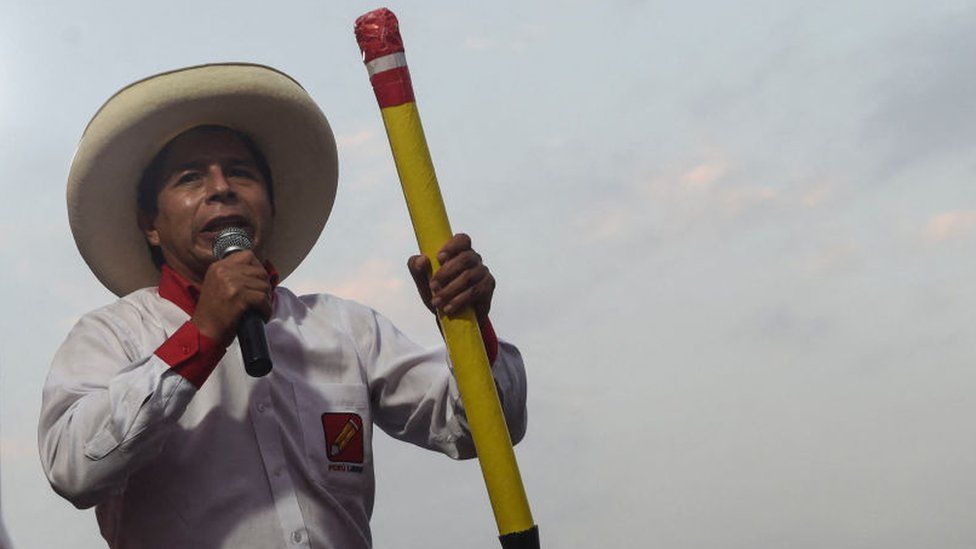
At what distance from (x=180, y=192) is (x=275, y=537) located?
1.11 meters

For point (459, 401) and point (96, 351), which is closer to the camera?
point (96, 351)

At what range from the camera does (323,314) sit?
459 centimetres

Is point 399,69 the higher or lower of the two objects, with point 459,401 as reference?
higher

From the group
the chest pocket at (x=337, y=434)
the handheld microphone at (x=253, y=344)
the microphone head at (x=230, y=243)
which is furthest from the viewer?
the chest pocket at (x=337, y=434)

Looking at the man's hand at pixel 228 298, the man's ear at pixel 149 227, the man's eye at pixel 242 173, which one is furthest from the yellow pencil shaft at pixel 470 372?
the man's ear at pixel 149 227

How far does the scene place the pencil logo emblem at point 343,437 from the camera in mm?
4188

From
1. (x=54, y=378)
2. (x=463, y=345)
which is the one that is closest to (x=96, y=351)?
(x=54, y=378)

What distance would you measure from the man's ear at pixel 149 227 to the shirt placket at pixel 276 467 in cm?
69

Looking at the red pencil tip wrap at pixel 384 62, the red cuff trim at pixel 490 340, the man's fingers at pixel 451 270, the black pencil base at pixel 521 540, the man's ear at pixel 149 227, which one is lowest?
the black pencil base at pixel 521 540

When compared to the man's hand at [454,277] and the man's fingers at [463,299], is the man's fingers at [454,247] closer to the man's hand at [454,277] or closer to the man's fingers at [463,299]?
the man's hand at [454,277]

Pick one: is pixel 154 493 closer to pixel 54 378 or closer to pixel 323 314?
pixel 54 378

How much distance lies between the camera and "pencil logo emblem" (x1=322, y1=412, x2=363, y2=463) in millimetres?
4188

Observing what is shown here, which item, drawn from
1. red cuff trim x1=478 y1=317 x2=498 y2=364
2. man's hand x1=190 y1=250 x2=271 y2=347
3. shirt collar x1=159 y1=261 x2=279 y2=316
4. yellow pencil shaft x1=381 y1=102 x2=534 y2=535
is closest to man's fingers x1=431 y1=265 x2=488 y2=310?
yellow pencil shaft x1=381 y1=102 x2=534 y2=535

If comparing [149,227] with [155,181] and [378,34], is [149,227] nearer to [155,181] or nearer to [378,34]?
[155,181]
